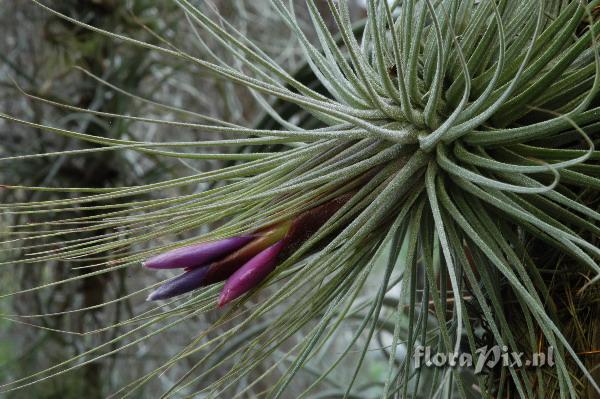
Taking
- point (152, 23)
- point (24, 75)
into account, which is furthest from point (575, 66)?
point (24, 75)

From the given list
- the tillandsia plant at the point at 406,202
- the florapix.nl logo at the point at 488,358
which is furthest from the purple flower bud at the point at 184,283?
the florapix.nl logo at the point at 488,358

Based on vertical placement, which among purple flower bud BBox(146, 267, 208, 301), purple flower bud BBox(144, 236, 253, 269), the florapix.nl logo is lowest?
the florapix.nl logo

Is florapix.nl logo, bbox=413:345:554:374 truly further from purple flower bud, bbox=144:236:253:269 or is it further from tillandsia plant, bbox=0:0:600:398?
purple flower bud, bbox=144:236:253:269

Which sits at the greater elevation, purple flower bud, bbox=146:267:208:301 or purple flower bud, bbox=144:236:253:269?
purple flower bud, bbox=144:236:253:269

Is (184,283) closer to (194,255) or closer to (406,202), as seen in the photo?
(194,255)

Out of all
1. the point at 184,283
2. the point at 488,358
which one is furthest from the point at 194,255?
the point at 488,358

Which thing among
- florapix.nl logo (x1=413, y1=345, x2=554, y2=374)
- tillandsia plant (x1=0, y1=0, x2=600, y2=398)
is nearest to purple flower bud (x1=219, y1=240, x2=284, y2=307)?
tillandsia plant (x1=0, y1=0, x2=600, y2=398)

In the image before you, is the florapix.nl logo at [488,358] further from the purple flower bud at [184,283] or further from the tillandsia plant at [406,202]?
the purple flower bud at [184,283]
